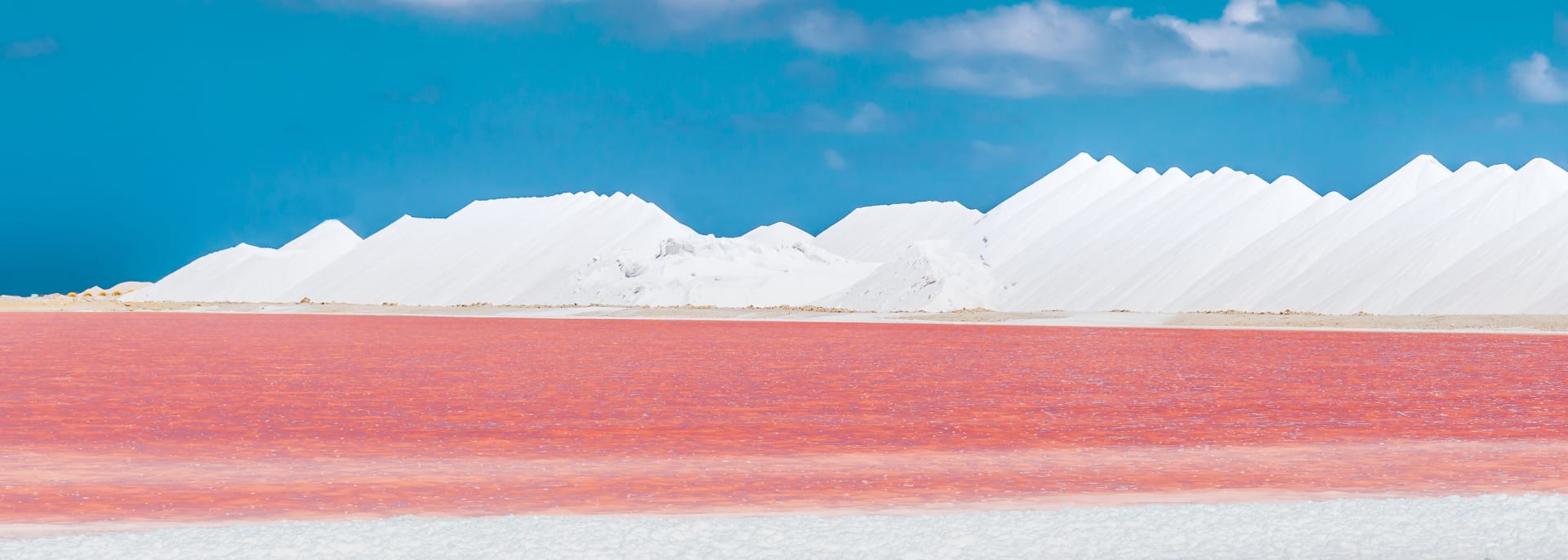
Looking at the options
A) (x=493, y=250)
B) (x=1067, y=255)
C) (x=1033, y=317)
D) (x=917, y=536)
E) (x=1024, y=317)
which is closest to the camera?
(x=917, y=536)

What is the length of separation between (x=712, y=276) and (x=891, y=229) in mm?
33289

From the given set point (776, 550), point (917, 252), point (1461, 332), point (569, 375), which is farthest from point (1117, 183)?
point (776, 550)

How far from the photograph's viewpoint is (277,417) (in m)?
14.6

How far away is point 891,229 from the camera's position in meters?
112

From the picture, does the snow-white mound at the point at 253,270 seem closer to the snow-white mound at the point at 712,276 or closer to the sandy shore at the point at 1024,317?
the snow-white mound at the point at 712,276

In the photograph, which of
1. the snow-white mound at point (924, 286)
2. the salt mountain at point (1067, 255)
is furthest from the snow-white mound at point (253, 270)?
the snow-white mound at point (924, 286)

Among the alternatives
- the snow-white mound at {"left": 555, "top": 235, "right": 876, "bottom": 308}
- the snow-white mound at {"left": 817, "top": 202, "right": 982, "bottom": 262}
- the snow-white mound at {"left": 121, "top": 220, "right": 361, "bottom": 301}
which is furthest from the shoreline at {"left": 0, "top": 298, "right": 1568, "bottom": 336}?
the snow-white mound at {"left": 817, "top": 202, "right": 982, "bottom": 262}

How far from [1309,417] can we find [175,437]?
1066 centimetres

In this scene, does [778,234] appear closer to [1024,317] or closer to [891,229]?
[891,229]

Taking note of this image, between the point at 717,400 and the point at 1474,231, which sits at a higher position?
the point at 1474,231

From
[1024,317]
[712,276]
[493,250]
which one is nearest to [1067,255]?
[712,276]

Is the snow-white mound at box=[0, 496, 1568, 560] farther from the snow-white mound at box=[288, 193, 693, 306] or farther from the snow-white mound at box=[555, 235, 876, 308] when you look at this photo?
the snow-white mound at box=[288, 193, 693, 306]

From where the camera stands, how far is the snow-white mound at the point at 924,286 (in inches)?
2781

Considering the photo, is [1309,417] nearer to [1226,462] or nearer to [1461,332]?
[1226,462]
